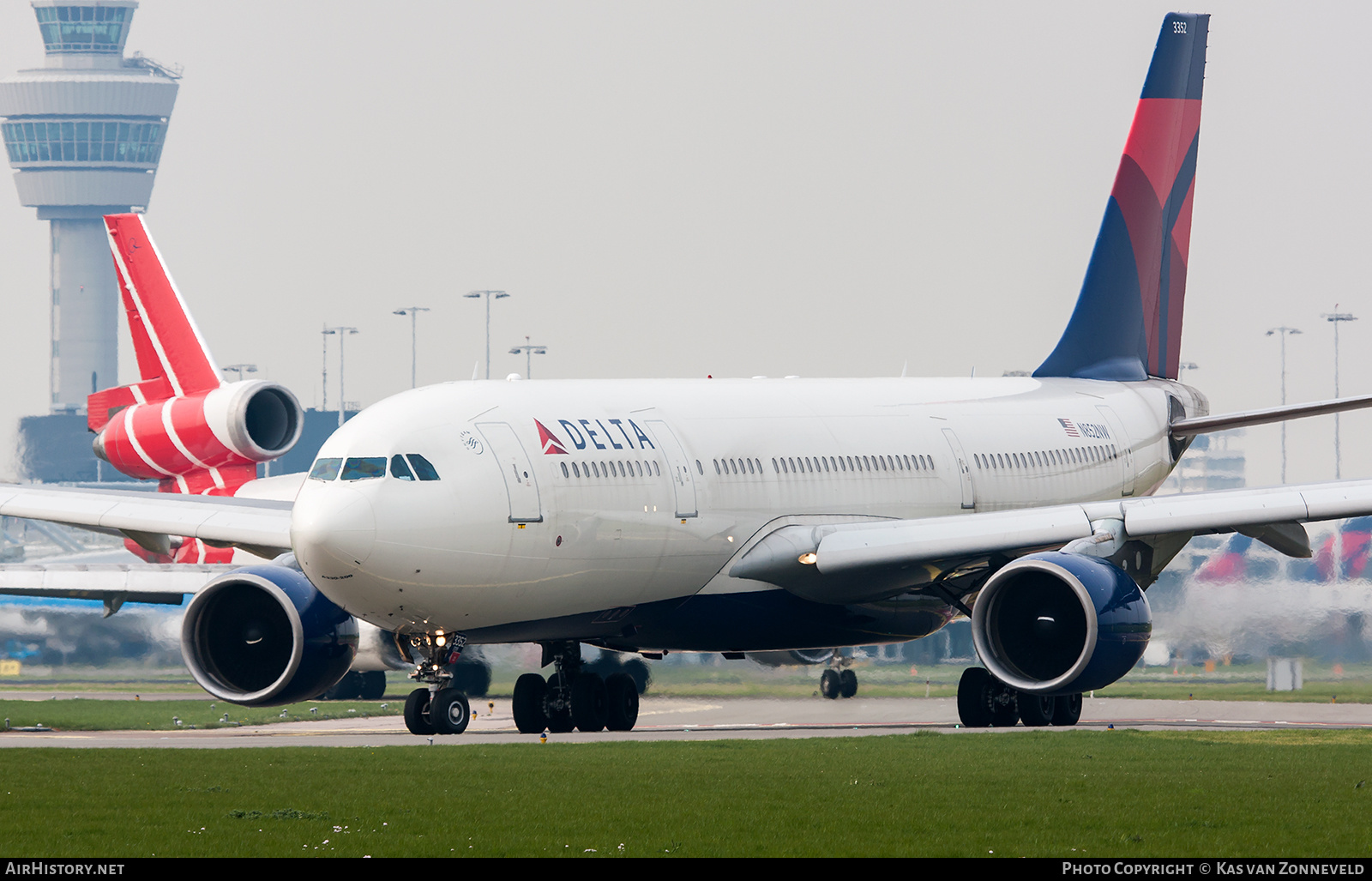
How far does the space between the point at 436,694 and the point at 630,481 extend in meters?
3.19

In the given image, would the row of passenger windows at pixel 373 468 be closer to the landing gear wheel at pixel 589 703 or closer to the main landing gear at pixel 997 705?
the landing gear wheel at pixel 589 703

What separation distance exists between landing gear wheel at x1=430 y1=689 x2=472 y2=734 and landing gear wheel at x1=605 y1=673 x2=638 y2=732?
3.09m

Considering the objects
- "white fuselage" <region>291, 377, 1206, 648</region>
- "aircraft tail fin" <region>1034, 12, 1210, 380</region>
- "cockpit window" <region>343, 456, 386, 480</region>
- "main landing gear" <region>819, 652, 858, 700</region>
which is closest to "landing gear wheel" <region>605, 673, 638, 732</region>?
"white fuselage" <region>291, 377, 1206, 648</region>

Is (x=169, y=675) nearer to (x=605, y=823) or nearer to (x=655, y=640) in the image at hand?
(x=655, y=640)

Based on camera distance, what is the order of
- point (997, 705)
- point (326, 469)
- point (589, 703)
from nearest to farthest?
1. point (326, 469)
2. point (589, 703)
3. point (997, 705)

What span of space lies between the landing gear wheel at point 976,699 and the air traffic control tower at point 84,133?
512 ft

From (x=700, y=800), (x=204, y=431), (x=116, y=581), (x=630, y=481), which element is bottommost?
(x=700, y=800)

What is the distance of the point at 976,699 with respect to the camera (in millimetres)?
26938

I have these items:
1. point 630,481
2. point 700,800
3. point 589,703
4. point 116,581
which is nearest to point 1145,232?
point 589,703

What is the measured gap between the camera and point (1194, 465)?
392ft

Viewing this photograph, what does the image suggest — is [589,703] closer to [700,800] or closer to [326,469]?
[326,469]

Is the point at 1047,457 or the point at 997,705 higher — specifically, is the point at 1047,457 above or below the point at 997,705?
above

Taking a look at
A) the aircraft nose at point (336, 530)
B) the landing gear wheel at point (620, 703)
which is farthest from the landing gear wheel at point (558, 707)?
the aircraft nose at point (336, 530)

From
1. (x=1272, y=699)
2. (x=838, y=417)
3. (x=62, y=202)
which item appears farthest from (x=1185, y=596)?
(x=62, y=202)
